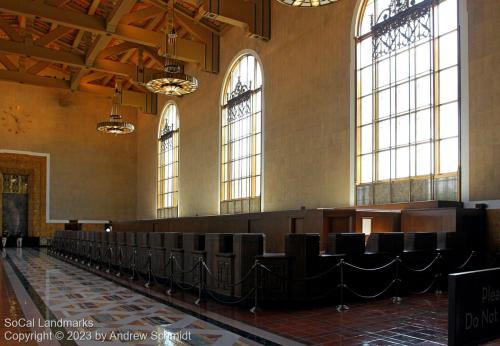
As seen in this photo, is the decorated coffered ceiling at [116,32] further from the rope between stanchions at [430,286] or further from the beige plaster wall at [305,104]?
the rope between stanchions at [430,286]

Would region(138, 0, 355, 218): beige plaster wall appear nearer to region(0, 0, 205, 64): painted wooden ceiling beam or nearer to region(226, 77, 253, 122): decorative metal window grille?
region(226, 77, 253, 122): decorative metal window grille

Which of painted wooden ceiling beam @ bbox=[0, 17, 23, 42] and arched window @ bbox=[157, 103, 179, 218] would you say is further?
arched window @ bbox=[157, 103, 179, 218]

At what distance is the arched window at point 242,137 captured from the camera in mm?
16234

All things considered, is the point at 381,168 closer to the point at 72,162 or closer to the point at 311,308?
the point at 311,308

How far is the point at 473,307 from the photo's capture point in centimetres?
294

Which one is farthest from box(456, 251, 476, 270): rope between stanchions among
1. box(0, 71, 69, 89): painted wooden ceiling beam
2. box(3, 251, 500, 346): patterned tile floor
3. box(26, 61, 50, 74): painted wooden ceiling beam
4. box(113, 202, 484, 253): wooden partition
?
box(26, 61, 50, 74): painted wooden ceiling beam

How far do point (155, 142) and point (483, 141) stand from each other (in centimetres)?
2007

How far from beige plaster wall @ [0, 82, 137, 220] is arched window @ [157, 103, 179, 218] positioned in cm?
439

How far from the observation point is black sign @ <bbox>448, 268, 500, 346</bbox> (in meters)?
2.83

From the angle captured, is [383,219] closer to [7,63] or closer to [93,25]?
[93,25]

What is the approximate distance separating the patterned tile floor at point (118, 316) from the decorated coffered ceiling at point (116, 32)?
948 centimetres

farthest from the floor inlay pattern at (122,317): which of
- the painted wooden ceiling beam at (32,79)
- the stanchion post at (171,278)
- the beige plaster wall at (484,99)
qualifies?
the painted wooden ceiling beam at (32,79)

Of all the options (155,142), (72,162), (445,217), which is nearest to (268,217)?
(445,217)

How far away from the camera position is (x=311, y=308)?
6.12 meters
